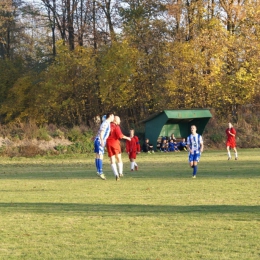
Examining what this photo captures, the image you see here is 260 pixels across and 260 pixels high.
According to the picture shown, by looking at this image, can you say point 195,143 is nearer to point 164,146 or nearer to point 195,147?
point 195,147

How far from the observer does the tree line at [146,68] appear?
158 ft

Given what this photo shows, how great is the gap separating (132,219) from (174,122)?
33129 millimetres

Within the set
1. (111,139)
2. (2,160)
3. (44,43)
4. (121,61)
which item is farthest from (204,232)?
(44,43)

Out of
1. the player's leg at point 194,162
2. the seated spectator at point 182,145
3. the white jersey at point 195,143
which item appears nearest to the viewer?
the player's leg at point 194,162

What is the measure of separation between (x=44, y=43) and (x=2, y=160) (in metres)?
31.5

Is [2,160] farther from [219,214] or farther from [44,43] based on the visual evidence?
[44,43]

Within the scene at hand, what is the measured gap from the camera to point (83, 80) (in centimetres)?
4947

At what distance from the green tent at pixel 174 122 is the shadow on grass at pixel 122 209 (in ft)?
94.1

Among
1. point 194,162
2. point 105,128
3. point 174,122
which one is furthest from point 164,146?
point 105,128

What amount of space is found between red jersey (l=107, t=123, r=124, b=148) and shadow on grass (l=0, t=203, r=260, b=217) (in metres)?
6.48

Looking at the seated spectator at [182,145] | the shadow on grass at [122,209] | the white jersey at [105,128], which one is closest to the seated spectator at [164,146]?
the seated spectator at [182,145]

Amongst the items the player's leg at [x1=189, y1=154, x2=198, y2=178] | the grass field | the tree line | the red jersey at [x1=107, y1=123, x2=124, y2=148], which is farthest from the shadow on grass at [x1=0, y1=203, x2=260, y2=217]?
the tree line

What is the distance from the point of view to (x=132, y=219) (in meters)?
10.3

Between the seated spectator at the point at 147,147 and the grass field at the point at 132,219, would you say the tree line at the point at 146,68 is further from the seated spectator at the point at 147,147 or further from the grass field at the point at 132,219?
the grass field at the point at 132,219
